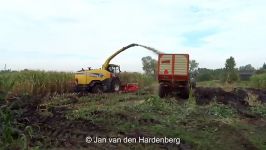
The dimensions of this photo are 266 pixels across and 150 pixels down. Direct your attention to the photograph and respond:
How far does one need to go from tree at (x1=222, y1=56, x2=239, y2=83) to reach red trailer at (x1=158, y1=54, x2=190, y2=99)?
2404 cm

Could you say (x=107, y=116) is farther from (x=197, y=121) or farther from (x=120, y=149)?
(x=120, y=149)

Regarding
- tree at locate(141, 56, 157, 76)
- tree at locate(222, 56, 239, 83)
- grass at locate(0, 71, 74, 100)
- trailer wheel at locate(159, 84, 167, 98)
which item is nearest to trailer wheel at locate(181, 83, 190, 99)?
trailer wheel at locate(159, 84, 167, 98)

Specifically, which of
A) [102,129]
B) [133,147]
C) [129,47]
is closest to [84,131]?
[102,129]

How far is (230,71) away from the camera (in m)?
42.2

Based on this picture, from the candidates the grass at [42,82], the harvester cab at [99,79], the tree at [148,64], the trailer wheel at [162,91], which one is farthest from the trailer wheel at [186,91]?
the tree at [148,64]

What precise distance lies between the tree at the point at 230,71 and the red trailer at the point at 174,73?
78.9 ft

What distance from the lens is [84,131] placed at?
892 centimetres

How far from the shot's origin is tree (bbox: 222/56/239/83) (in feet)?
136

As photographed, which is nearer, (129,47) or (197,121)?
(197,121)

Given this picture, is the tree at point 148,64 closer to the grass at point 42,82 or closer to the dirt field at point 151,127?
the grass at point 42,82

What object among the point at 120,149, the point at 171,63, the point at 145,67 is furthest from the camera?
the point at 145,67

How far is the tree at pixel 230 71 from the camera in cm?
4134

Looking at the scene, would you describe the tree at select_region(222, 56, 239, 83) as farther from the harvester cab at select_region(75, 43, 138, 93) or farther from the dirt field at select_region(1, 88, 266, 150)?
the dirt field at select_region(1, 88, 266, 150)

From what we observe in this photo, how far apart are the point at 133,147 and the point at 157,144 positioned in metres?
0.58
